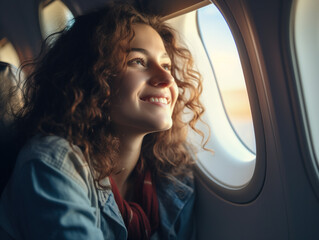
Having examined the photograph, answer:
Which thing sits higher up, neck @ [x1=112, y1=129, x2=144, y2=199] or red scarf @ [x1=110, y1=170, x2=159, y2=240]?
neck @ [x1=112, y1=129, x2=144, y2=199]

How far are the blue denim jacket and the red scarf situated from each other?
0.25ft

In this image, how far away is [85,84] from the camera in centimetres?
114

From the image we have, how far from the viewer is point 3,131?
1132 mm

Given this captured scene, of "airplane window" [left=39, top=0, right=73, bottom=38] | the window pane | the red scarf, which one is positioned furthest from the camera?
"airplane window" [left=39, top=0, right=73, bottom=38]

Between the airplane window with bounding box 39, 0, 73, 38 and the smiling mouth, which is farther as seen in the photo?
the airplane window with bounding box 39, 0, 73, 38

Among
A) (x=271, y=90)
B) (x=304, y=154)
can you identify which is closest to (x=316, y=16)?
(x=271, y=90)

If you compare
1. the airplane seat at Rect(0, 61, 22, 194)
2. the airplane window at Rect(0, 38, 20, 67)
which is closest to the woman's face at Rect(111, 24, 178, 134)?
the airplane seat at Rect(0, 61, 22, 194)

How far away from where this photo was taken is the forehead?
1182 mm

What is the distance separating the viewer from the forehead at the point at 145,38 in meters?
1.18

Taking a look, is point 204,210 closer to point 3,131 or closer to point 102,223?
point 102,223

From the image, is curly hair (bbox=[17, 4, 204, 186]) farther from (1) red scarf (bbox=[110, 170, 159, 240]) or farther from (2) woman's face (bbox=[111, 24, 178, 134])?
(1) red scarf (bbox=[110, 170, 159, 240])

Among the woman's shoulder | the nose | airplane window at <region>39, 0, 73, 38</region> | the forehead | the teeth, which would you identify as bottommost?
the woman's shoulder

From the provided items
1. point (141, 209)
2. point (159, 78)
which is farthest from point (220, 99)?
point (141, 209)

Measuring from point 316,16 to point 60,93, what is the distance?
0.93 metres
